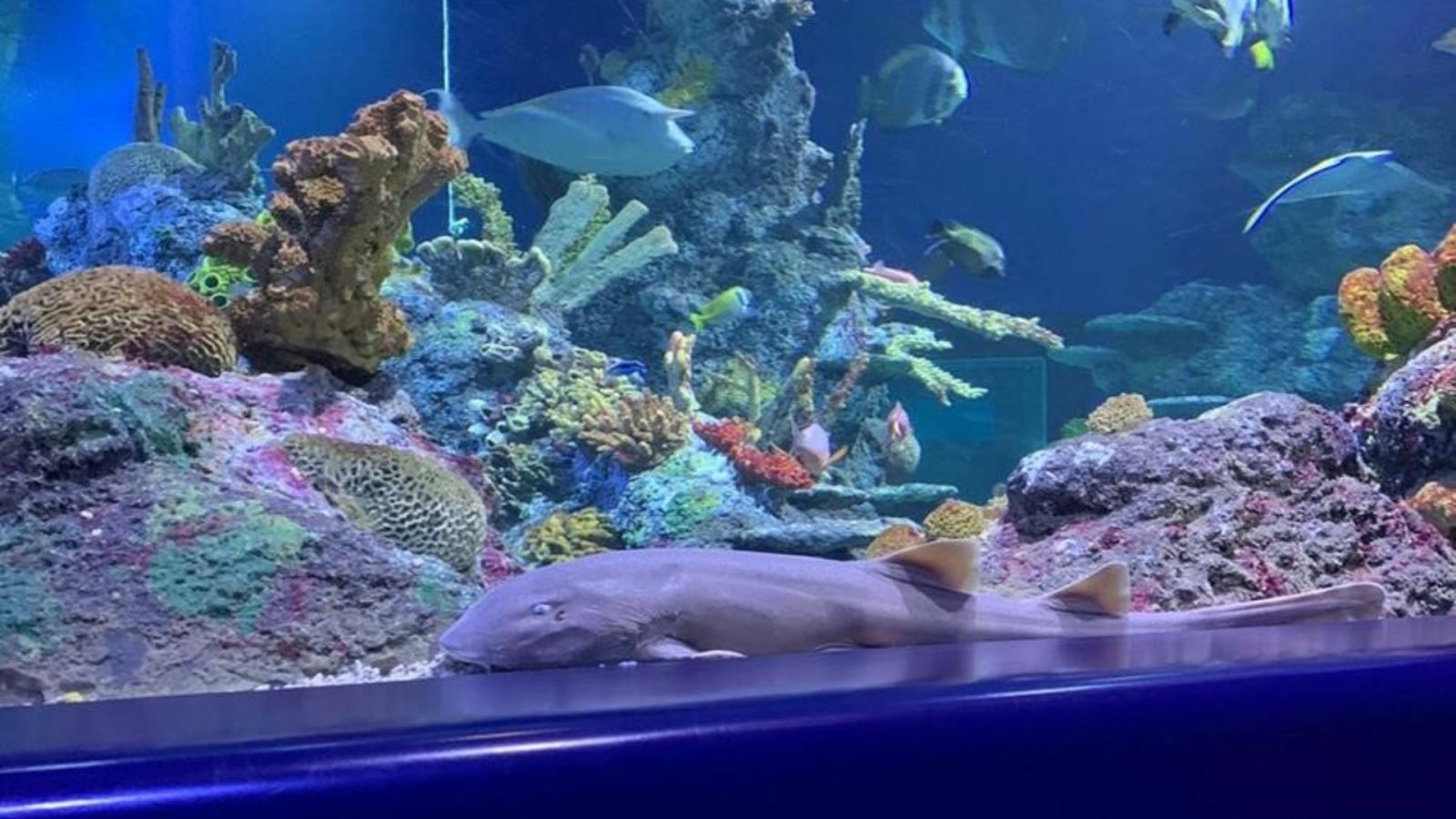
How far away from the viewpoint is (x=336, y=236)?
11.6ft

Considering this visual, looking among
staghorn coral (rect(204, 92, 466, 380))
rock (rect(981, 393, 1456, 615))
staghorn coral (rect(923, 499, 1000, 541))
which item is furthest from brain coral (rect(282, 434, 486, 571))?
staghorn coral (rect(923, 499, 1000, 541))

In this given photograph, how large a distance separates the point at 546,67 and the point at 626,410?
26.4 feet

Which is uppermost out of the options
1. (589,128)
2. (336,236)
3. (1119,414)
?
(589,128)

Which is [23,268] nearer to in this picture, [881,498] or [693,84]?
[693,84]

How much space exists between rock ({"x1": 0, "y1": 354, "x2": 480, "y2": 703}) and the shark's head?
441mm

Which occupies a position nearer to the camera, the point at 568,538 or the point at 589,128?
the point at 568,538

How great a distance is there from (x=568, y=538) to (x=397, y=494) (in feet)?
6.17

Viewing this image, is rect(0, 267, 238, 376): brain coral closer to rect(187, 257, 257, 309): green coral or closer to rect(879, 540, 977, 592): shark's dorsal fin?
rect(187, 257, 257, 309): green coral

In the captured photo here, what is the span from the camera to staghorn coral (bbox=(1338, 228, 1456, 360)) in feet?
14.1

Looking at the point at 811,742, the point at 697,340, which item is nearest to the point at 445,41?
the point at 697,340

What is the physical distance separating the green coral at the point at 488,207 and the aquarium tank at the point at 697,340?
8 centimetres

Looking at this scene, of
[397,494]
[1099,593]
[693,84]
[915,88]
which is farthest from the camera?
[915,88]

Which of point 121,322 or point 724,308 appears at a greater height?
point 724,308

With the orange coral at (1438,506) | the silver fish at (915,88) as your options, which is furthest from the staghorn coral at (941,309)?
the orange coral at (1438,506)
